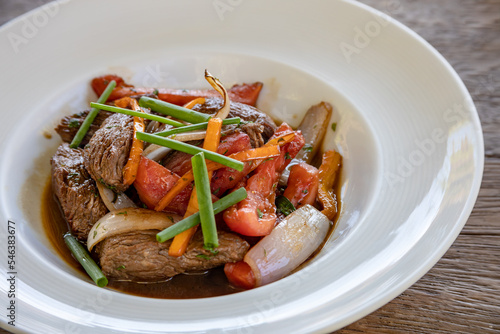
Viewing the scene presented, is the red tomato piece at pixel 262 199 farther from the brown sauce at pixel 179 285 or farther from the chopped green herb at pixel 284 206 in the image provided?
the brown sauce at pixel 179 285

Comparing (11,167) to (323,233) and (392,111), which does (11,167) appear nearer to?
(323,233)

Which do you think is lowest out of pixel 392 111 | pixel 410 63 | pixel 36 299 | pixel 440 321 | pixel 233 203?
pixel 440 321

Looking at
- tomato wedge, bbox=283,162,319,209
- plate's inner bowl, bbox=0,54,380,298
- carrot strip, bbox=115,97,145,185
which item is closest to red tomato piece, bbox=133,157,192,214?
→ carrot strip, bbox=115,97,145,185

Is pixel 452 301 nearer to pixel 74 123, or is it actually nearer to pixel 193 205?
pixel 193 205

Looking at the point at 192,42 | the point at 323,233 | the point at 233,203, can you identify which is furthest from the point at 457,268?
the point at 192,42

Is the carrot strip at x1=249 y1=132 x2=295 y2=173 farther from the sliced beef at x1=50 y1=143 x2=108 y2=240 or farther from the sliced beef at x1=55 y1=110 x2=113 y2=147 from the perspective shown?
the sliced beef at x1=55 y1=110 x2=113 y2=147

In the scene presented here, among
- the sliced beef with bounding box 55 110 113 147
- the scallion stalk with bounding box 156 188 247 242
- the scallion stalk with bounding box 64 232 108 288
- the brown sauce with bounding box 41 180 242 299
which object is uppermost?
the sliced beef with bounding box 55 110 113 147

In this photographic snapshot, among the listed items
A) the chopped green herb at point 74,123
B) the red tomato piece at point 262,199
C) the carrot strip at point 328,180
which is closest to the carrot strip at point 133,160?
the red tomato piece at point 262,199
